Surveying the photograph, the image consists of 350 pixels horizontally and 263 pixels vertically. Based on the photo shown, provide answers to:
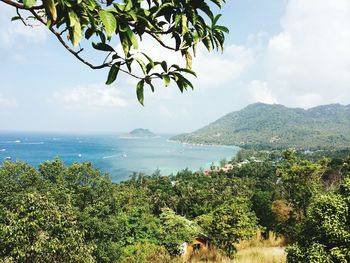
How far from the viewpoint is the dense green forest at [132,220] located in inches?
241

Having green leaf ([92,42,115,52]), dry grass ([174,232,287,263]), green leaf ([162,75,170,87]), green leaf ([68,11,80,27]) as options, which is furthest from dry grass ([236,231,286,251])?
green leaf ([68,11,80,27])

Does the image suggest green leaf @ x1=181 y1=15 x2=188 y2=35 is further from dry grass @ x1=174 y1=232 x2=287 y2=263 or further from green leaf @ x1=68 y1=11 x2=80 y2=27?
dry grass @ x1=174 y1=232 x2=287 y2=263

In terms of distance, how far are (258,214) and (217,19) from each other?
25.2 meters

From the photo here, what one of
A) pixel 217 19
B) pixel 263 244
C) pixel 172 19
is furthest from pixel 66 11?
pixel 263 244

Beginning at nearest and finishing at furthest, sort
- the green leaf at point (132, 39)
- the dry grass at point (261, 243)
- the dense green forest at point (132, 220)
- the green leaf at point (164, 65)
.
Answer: the green leaf at point (132, 39)
the green leaf at point (164, 65)
the dense green forest at point (132, 220)
the dry grass at point (261, 243)

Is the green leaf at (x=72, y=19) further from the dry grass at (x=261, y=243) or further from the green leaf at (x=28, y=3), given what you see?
the dry grass at (x=261, y=243)

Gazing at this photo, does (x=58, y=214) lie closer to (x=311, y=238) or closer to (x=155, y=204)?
(x=311, y=238)

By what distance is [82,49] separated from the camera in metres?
1.18

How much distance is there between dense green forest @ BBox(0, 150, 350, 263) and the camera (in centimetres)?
613

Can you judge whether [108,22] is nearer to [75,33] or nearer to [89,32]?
[75,33]

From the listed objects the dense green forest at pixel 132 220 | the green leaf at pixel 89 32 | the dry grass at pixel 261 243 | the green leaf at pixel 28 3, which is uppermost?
the green leaf at pixel 89 32

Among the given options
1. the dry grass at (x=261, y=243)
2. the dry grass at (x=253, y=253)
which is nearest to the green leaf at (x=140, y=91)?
the dry grass at (x=253, y=253)

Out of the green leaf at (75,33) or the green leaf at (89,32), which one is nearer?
the green leaf at (75,33)

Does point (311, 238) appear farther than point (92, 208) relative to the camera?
No
